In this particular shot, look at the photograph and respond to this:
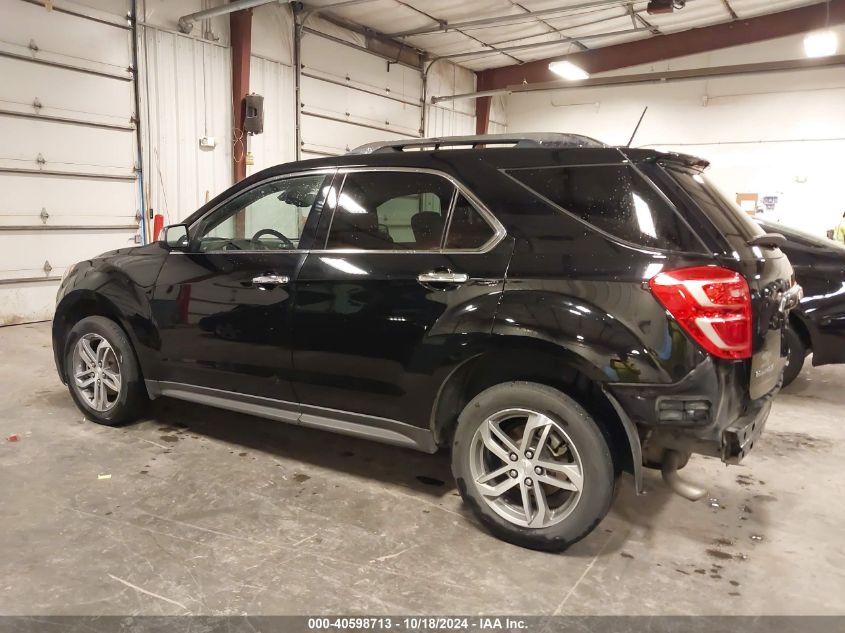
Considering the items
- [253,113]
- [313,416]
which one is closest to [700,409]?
[313,416]

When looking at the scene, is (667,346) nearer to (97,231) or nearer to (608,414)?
(608,414)

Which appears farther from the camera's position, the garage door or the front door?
the garage door

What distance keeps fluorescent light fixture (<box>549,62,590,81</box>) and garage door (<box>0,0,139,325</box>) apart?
7529 millimetres

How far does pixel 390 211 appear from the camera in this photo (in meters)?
2.81

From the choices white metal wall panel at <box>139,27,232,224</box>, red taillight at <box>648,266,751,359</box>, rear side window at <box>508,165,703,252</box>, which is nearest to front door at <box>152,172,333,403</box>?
rear side window at <box>508,165,703,252</box>

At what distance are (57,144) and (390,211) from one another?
635 centimetres

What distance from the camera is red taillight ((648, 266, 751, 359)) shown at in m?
2.06

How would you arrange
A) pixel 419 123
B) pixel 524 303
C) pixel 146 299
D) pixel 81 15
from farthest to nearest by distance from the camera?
1. pixel 419 123
2. pixel 81 15
3. pixel 146 299
4. pixel 524 303

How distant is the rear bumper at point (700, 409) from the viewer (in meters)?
2.10

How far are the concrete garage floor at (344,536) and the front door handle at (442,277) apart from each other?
1.07 m

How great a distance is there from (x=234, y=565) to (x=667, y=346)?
1799 mm

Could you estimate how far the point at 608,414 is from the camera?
93.9 inches

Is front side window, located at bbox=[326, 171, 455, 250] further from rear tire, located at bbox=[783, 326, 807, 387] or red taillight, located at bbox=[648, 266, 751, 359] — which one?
rear tire, located at bbox=[783, 326, 807, 387]

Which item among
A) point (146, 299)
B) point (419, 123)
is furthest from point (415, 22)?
point (146, 299)
